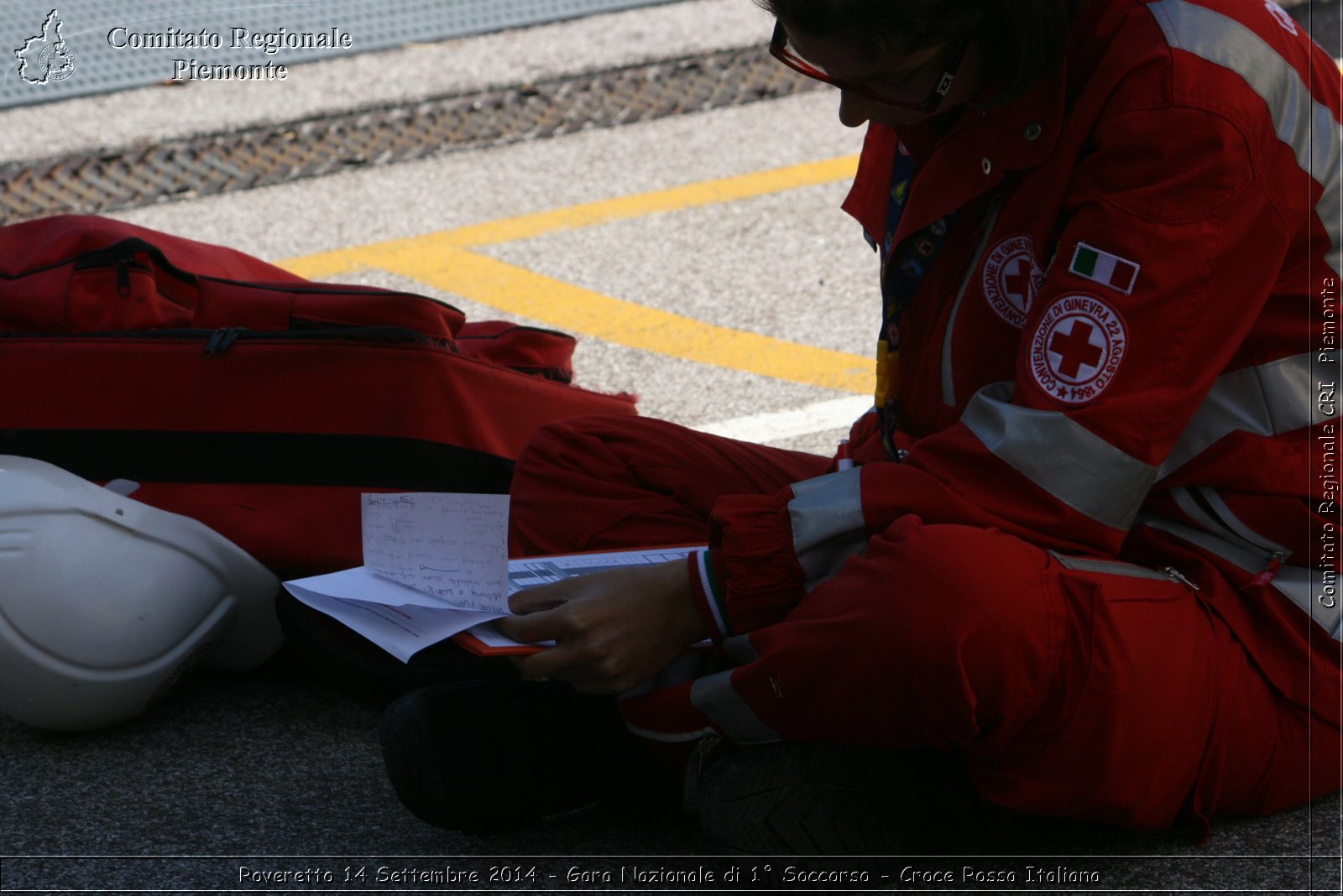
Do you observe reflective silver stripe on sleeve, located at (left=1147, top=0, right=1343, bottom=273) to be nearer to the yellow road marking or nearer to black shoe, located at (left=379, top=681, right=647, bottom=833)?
black shoe, located at (left=379, top=681, right=647, bottom=833)

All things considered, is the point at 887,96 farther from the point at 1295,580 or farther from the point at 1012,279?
the point at 1295,580

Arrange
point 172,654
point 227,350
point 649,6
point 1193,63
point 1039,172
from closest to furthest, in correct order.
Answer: point 1193,63, point 1039,172, point 172,654, point 227,350, point 649,6

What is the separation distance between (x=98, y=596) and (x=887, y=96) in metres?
1.22

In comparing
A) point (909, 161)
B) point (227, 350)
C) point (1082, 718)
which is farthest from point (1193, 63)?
point (227, 350)

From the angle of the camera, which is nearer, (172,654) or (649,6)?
(172,654)

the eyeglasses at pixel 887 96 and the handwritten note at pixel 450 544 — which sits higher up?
the eyeglasses at pixel 887 96

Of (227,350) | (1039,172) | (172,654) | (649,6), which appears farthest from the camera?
(649,6)

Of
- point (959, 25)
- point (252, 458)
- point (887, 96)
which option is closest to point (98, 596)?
point (252, 458)

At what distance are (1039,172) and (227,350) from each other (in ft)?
4.03

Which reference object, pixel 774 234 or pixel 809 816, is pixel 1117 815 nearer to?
pixel 809 816

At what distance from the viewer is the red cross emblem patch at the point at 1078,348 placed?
1450mm

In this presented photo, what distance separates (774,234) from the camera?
3818 millimetres

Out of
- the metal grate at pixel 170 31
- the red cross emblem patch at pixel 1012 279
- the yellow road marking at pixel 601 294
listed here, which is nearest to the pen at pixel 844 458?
the red cross emblem patch at pixel 1012 279

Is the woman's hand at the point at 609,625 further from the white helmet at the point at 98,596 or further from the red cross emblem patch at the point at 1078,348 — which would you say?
the white helmet at the point at 98,596
